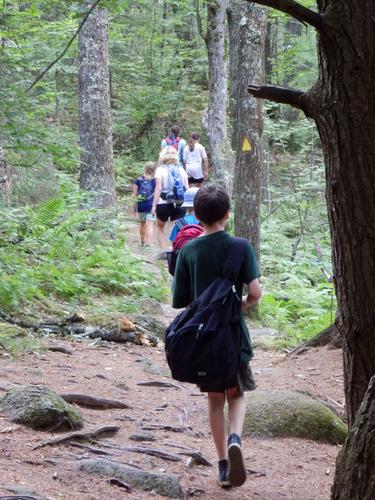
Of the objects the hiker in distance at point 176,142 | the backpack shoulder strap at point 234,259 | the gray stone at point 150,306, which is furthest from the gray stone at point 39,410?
the hiker in distance at point 176,142

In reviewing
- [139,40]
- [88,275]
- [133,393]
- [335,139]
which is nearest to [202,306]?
[335,139]

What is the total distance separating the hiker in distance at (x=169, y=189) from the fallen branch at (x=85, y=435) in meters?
9.30

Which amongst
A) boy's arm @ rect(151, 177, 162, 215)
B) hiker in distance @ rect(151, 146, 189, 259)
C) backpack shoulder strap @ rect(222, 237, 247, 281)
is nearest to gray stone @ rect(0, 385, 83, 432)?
backpack shoulder strap @ rect(222, 237, 247, 281)

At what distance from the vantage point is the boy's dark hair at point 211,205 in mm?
4574

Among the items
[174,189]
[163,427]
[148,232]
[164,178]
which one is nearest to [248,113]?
[174,189]

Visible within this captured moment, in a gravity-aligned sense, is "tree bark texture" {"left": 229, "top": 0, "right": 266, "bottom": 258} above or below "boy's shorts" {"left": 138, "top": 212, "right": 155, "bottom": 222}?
above

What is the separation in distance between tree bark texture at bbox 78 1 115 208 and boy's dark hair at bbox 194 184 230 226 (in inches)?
411

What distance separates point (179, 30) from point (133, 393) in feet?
99.5

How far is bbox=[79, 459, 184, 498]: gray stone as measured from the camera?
14.1 feet

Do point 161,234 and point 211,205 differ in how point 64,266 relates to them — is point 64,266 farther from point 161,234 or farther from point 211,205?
point 211,205

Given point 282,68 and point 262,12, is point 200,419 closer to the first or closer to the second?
point 262,12

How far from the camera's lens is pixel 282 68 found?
1203 inches

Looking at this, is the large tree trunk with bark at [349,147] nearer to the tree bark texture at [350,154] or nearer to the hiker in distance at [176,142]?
the tree bark texture at [350,154]

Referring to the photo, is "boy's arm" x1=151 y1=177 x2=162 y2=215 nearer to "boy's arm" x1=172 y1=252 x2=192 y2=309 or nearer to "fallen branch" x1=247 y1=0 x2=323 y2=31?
"boy's arm" x1=172 y1=252 x2=192 y2=309
